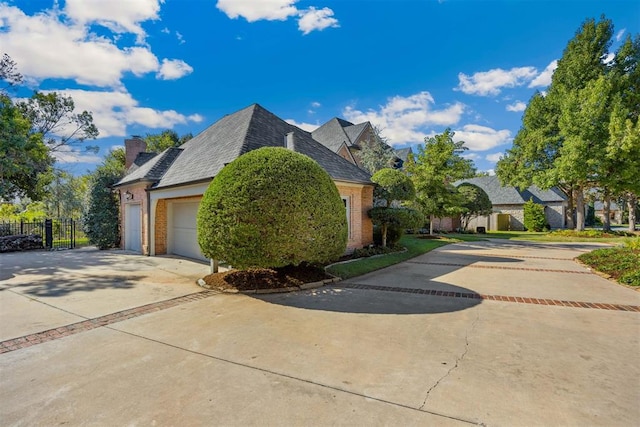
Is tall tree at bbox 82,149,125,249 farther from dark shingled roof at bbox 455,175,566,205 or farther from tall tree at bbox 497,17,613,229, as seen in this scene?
dark shingled roof at bbox 455,175,566,205

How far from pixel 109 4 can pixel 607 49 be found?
1304 inches

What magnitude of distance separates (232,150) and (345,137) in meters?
16.6

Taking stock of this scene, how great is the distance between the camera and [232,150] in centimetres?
1029

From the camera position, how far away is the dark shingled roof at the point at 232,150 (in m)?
10.5

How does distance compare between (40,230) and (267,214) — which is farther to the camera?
(40,230)

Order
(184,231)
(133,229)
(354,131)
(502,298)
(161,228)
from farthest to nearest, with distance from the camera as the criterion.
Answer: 1. (354,131)
2. (133,229)
3. (161,228)
4. (184,231)
5. (502,298)

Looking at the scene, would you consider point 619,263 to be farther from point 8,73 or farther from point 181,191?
point 8,73

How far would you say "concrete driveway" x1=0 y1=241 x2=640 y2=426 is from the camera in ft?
9.12

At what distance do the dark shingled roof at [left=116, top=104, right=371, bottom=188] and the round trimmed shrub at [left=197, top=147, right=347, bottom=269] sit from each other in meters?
2.83

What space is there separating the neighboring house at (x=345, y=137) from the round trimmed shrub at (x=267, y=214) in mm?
16521

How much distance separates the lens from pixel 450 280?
8.30 metres

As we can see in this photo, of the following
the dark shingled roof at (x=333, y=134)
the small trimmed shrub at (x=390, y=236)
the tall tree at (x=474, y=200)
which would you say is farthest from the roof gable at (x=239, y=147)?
the tall tree at (x=474, y=200)

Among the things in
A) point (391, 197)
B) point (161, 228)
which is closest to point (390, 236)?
point (391, 197)

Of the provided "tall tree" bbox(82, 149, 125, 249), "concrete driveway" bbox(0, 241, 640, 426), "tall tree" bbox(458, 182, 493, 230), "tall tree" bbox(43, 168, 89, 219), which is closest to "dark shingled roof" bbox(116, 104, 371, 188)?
"tall tree" bbox(82, 149, 125, 249)
